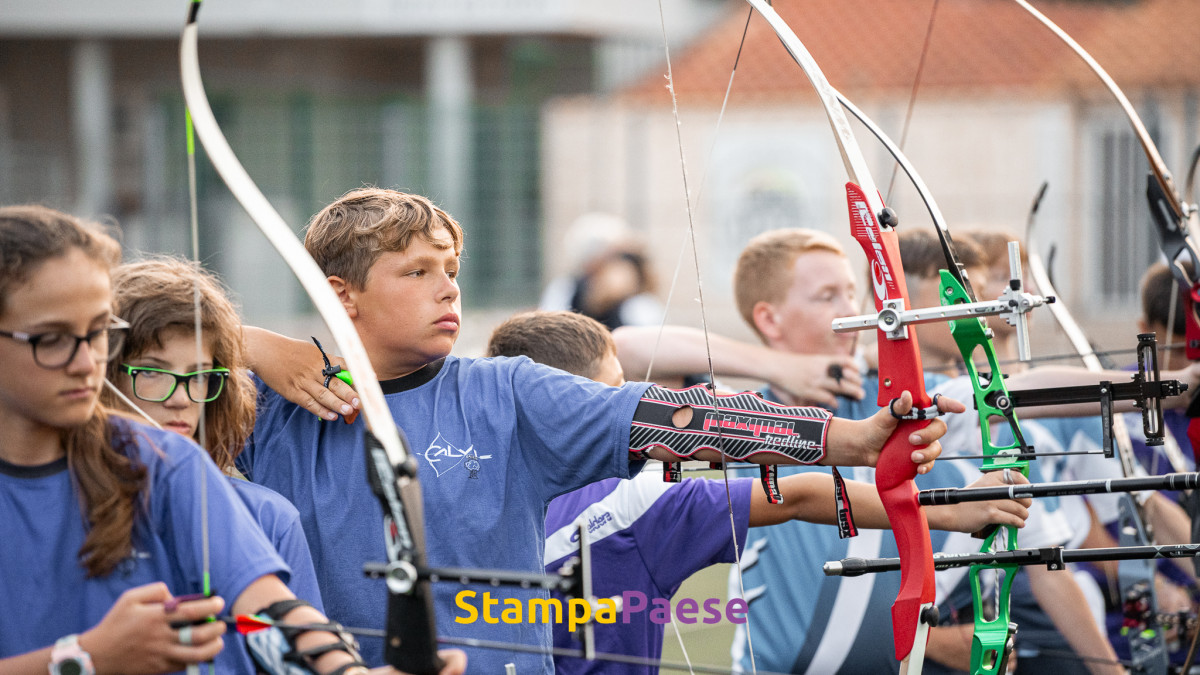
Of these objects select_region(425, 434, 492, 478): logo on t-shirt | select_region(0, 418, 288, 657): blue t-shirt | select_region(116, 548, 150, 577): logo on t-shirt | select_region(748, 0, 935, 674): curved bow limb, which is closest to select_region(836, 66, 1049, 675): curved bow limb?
select_region(748, 0, 935, 674): curved bow limb

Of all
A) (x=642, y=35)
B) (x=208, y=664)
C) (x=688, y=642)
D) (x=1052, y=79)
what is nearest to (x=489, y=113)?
(x=642, y=35)

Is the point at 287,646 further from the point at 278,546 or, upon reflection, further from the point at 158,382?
the point at 158,382

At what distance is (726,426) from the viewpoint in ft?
6.44

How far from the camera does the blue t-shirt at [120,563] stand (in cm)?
163

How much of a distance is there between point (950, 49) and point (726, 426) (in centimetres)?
1309

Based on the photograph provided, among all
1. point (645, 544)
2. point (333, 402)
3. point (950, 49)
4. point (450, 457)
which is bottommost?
point (645, 544)

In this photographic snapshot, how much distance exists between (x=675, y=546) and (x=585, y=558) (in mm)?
894

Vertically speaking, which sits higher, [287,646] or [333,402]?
[333,402]

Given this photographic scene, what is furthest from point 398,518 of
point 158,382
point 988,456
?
point 988,456

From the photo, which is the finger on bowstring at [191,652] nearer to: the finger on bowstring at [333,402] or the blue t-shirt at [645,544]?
the finger on bowstring at [333,402]

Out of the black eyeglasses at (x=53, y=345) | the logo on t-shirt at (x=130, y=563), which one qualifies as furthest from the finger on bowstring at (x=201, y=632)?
the black eyeglasses at (x=53, y=345)

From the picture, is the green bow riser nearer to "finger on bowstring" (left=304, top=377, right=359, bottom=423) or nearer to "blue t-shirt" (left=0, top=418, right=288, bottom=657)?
"finger on bowstring" (left=304, top=377, right=359, bottom=423)

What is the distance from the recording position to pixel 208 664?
5.74 ft

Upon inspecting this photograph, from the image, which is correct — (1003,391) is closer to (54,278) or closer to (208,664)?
(208,664)
